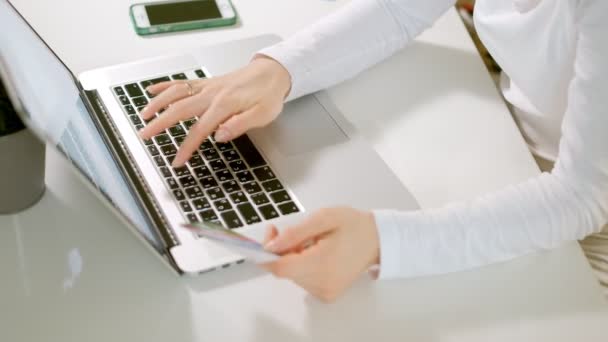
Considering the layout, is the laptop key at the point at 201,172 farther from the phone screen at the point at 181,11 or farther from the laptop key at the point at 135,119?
the phone screen at the point at 181,11

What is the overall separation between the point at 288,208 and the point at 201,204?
88mm

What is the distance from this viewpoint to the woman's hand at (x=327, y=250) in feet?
1.90

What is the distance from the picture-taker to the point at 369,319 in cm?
59

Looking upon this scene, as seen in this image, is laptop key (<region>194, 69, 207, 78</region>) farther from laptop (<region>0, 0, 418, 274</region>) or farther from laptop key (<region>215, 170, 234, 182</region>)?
laptop key (<region>215, 170, 234, 182</region>)

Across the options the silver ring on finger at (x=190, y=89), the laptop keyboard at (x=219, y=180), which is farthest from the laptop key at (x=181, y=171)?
the silver ring on finger at (x=190, y=89)

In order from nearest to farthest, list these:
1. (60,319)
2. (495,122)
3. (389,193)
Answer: (60,319) → (389,193) → (495,122)

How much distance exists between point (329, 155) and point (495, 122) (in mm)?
230

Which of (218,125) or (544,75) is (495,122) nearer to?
(544,75)

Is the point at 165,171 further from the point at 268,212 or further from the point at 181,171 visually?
the point at 268,212

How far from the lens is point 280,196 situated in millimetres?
676

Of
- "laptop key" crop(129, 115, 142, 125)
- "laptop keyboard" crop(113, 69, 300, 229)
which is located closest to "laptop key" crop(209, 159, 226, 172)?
"laptop keyboard" crop(113, 69, 300, 229)

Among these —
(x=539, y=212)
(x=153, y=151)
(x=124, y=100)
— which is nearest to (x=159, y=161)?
(x=153, y=151)

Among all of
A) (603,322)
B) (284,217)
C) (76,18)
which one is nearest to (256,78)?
(284,217)

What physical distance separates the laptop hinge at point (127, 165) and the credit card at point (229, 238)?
0.33 ft
